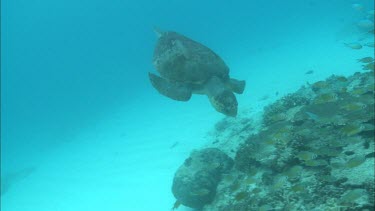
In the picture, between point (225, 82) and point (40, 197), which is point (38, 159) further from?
point (225, 82)

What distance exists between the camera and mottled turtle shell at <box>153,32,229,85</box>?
8359 millimetres

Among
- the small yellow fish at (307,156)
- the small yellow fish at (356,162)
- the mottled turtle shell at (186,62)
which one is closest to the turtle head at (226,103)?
the mottled turtle shell at (186,62)

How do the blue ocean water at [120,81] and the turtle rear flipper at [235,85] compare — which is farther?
the blue ocean water at [120,81]

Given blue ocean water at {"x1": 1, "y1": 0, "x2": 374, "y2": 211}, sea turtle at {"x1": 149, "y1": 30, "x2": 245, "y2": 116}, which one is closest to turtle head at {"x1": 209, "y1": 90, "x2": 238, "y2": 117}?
sea turtle at {"x1": 149, "y1": 30, "x2": 245, "y2": 116}

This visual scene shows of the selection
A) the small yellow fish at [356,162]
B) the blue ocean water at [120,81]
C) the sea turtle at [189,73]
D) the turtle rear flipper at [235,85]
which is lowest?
the small yellow fish at [356,162]

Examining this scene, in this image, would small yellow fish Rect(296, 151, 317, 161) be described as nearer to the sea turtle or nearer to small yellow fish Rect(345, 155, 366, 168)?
small yellow fish Rect(345, 155, 366, 168)

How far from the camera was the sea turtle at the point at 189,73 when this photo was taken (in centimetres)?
825

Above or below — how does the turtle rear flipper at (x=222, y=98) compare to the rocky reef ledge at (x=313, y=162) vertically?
above

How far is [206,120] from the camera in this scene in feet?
52.3

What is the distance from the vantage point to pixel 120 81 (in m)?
37.7

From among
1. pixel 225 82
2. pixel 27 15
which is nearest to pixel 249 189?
pixel 225 82

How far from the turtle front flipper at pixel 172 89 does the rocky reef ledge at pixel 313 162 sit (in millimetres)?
1857

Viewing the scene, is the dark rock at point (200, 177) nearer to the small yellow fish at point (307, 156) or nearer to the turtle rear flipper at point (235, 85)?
the turtle rear flipper at point (235, 85)

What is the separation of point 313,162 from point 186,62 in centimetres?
371
